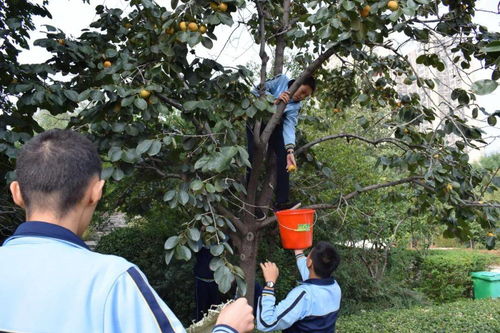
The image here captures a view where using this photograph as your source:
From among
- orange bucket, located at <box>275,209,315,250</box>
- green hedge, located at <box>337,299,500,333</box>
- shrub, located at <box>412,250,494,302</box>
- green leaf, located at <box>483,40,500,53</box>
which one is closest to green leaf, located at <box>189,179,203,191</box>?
orange bucket, located at <box>275,209,315,250</box>

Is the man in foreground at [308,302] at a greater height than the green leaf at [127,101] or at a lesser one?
lesser

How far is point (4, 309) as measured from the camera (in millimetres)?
883

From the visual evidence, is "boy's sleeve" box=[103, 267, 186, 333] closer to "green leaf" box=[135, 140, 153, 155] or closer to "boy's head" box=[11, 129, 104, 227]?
"boy's head" box=[11, 129, 104, 227]

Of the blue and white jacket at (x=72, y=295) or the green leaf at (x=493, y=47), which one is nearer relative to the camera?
the blue and white jacket at (x=72, y=295)

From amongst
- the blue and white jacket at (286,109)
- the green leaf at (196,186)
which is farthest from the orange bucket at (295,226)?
the green leaf at (196,186)

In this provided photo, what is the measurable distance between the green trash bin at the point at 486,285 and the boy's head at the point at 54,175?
810 cm

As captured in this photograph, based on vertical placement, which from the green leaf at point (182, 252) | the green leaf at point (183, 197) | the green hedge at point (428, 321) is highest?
the green leaf at point (183, 197)

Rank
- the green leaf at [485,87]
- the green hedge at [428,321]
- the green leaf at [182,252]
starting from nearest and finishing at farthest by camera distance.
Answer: the green leaf at [485,87] < the green leaf at [182,252] < the green hedge at [428,321]

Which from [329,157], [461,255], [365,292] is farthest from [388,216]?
[461,255]

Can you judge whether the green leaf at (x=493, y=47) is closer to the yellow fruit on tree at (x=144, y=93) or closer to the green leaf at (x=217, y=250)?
the green leaf at (x=217, y=250)

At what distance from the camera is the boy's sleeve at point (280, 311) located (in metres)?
2.47

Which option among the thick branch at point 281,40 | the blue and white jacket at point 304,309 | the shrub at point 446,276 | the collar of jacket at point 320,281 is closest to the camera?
the blue and white jacket at point 304,309

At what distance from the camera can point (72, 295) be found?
88cm

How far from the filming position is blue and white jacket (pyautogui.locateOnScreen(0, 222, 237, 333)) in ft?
2.86
